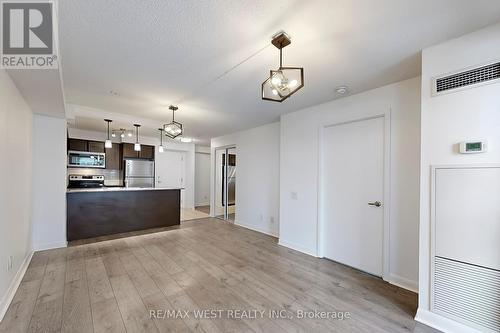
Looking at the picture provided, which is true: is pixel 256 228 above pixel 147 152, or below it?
below

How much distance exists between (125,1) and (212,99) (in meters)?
1.87

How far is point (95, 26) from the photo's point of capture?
5.37 ft

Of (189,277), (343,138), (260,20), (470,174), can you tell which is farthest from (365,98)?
(189,277)

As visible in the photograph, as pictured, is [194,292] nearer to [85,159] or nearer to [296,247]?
[296,247]

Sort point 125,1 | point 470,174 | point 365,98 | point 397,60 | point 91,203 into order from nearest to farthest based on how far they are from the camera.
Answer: point 125,1 → point 470,174 → point 397,60 → point 365,98 → point 91,203

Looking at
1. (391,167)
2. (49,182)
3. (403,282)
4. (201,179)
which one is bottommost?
(403,282)

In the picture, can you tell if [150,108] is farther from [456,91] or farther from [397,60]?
[456,91]

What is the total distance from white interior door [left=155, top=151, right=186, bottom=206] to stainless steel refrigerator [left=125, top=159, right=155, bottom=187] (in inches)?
9.1

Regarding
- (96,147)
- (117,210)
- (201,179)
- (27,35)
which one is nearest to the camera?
(27,35)

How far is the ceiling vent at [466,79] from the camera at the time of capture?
1621 millimetres

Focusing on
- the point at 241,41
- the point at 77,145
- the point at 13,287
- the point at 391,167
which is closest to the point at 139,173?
the point at 77,145

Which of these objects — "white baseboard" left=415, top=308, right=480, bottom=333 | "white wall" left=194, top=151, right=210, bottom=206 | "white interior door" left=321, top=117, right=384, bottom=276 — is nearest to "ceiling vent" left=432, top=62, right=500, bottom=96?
"white interior door" left=321, top=117, right=384, bottom=276

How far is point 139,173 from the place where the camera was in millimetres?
6516

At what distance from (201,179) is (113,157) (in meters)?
3.20
